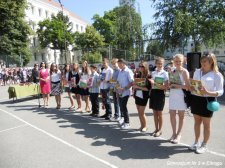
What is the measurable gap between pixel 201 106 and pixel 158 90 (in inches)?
64.7

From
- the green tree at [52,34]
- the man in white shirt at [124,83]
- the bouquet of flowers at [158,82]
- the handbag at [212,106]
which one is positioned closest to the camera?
the handbag at [212,106]

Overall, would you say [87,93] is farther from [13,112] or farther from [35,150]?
[35,150]

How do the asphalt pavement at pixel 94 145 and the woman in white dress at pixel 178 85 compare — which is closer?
the asphalt pavement at pixel 94 145

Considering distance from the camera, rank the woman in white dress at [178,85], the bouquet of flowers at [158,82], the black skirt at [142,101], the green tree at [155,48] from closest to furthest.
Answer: the woman in white dress at [178,85] → the bouquet of flowers at [158,82] → the black skirt at [142,101] → the green tree at [155,48]

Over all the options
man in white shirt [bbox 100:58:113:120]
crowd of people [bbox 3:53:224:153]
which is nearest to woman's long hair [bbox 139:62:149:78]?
crowd of people [bbox 3:53:224:153]

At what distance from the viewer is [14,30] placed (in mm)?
48719

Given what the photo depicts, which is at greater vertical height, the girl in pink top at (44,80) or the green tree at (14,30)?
the green tree at (14,30)

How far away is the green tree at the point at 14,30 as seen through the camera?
47750 mm

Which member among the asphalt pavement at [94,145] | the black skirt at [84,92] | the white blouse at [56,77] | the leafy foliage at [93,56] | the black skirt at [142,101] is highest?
the leafy foliage at [93,56]

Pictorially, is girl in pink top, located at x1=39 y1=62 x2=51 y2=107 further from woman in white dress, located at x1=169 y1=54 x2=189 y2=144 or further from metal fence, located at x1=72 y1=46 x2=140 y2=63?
metal fence, located at x1=72 y1=46 x2=140 y2=63

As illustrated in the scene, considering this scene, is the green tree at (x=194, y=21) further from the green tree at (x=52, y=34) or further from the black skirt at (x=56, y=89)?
the green tree at (x=52, y=34)

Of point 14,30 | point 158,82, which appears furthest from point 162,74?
point 14,30

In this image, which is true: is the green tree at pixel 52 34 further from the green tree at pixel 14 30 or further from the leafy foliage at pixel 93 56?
the leafy foliage at pixel 93 56

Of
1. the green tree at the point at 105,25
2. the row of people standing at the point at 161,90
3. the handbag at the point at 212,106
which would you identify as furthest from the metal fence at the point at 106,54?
the green tree at the point at 105,25
